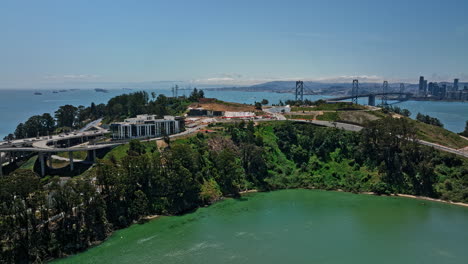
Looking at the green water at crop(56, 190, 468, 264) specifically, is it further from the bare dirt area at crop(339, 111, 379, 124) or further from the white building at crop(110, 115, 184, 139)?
the bare dirt area at crop(339, 111, 379, 124)

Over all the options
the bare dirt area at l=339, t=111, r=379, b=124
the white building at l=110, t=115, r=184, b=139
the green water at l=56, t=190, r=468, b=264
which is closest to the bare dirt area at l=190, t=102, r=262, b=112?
the bare dirt area at l=339, t=111, r=379, b=124

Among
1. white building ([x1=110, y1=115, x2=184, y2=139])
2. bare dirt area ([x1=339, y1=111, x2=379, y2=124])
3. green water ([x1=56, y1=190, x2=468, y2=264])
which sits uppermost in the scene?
bare dirt area ([x1=339, y1=111, x2=379, y2=124])

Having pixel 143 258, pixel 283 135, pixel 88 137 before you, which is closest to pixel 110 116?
pixel 88 137

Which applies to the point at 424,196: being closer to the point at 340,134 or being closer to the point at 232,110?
the point at 340,134

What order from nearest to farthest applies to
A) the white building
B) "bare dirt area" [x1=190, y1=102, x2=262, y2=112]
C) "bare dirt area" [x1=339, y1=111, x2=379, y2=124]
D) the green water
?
the green water < the white building < "bare dirt area" [x1=339, y1=111, x2=379, y2=124] < "bare dirt area" [x1=190, y1=102, x2=262, y2=112]

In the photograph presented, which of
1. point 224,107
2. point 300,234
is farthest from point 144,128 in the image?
point 300,234
